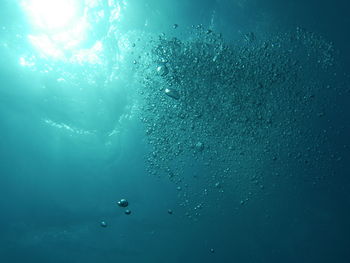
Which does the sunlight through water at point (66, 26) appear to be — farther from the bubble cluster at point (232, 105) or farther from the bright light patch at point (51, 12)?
the bubble cluster at point (232, 105)

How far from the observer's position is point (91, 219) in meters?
16.2

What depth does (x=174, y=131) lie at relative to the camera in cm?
1162

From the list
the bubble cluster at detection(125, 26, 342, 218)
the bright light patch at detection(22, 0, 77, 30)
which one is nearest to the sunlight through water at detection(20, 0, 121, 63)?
the bright light patch at detection(22, 0, 77, 30)

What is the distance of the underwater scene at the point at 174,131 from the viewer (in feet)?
29.0

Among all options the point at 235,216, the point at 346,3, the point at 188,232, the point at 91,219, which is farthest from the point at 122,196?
the point at 346,3

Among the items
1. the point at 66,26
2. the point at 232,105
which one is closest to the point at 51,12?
the point at 66,26

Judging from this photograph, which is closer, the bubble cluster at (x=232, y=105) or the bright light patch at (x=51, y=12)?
the bright light patch at (x=51, y=12)

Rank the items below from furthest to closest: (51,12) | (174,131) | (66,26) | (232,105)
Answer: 1. (174,131)
2. (232,105)
3. (66,26)
4. (51,12)

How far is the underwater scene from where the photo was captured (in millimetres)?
8844

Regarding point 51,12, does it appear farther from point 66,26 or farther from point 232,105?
point 232,105

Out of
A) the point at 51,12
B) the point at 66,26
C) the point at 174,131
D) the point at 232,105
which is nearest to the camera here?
the point at 51,12

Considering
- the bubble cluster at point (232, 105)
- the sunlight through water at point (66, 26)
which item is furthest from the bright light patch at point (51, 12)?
the bubble cluster at point (232, 105)

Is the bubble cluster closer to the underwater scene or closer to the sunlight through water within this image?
the underwater scene

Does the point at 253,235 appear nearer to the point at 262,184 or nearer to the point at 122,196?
the point at 262,184
